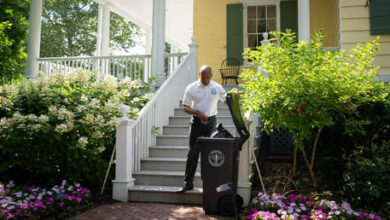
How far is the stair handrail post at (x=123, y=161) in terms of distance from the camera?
4773mm

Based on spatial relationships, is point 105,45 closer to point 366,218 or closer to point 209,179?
point 209,179

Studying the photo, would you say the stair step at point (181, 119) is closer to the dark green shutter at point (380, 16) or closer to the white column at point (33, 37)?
the dark green shutter at point (380, 16)

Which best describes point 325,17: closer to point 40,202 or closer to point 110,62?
point 110,62

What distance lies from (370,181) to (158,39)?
17.3 ft

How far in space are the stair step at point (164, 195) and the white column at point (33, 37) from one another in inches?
215

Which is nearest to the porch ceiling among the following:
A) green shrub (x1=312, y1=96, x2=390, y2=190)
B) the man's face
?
the man's face

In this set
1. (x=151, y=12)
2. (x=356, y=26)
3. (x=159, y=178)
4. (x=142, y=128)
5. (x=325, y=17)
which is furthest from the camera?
(x=151, y=12)

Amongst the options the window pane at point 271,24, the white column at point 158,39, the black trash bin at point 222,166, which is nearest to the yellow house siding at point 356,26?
the window pane at point 271,24

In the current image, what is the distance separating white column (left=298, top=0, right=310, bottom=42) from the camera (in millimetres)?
6552

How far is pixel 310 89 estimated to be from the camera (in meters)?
4.07

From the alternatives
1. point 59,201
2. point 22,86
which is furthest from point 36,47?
point 59,201

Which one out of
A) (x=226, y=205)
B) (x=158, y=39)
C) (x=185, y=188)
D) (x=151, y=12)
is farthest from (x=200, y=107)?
(x=151, y=12)

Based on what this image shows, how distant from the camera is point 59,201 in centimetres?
418

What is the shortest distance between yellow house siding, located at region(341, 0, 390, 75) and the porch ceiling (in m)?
5.30
